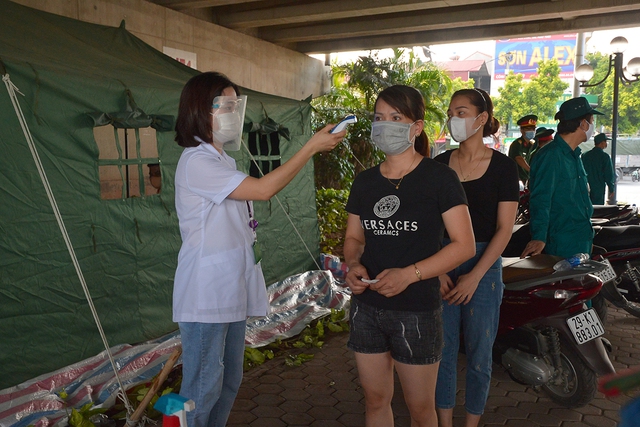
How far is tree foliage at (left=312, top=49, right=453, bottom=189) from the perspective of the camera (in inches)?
484

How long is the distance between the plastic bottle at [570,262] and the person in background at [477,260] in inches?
31.5

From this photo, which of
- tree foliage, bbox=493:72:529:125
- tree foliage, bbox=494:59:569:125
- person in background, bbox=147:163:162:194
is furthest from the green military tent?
tree foliage, bbox=493:72:529:125

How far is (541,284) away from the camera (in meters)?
3.34

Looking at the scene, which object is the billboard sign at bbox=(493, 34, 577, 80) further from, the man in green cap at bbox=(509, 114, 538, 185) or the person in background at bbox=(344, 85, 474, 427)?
the person in background at bbox=(344, 85, 474, 427)

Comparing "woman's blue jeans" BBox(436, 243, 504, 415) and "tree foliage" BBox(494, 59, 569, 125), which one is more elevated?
"tree foliage" BBox(494, 59, 569, 125)

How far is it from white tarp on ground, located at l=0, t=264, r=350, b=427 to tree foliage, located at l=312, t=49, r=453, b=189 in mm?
6499

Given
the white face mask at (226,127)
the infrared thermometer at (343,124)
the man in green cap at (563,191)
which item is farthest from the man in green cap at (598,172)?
the white face mask at (226,127)

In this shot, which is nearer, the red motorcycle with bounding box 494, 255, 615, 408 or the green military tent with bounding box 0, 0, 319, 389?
the red motorcycle with bounding box 494, 255, 615, 408

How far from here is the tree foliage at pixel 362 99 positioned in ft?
40.3

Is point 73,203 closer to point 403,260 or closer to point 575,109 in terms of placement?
point 403,260

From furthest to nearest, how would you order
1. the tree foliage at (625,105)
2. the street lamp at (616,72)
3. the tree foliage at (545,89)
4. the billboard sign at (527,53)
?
the billboard sign at (527,53)
the tree foliage at (545,89)
the tree foliage at (625,105)
the street lamp at (616,72)

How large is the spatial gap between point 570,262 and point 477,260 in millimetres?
966

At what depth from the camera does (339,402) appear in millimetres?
3732

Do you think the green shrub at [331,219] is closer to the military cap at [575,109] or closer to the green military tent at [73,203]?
the green military tent at [73,203]
